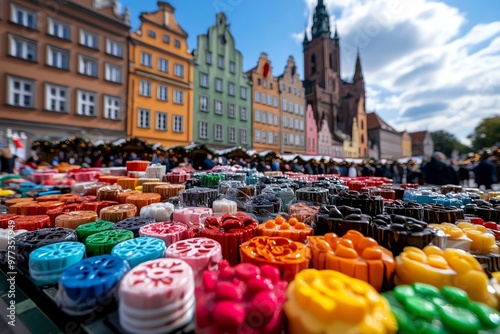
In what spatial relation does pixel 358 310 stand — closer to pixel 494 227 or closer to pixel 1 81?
pixel 494 227

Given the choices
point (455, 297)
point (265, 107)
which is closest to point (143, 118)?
point (265, 107)

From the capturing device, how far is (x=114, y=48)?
568 inches

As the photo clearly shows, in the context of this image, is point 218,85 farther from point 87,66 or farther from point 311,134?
point 311,134

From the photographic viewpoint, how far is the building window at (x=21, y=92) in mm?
11266

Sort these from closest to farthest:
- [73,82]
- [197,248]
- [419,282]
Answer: [419,282] < [197,248] < [73,82]

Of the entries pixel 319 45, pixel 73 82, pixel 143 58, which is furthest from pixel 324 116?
pixel 73 82

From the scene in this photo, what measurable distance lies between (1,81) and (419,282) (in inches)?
658

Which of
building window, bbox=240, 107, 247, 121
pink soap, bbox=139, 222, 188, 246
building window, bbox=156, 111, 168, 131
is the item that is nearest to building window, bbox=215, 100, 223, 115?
building window, bbox=240, 107, 247, 121

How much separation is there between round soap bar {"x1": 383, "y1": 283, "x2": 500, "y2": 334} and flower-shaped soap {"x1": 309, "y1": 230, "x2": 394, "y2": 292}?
11 centimetres

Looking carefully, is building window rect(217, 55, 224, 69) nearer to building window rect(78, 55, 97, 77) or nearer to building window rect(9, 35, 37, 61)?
building window rect(78, 55, 97, 77)

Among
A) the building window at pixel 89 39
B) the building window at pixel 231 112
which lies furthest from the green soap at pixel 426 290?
the building window at pixel 231 112

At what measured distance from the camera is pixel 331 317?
0.70 m

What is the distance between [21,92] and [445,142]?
77270 millimetres

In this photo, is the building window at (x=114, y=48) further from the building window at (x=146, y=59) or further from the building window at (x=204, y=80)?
the building window at (x=204, y=80)
